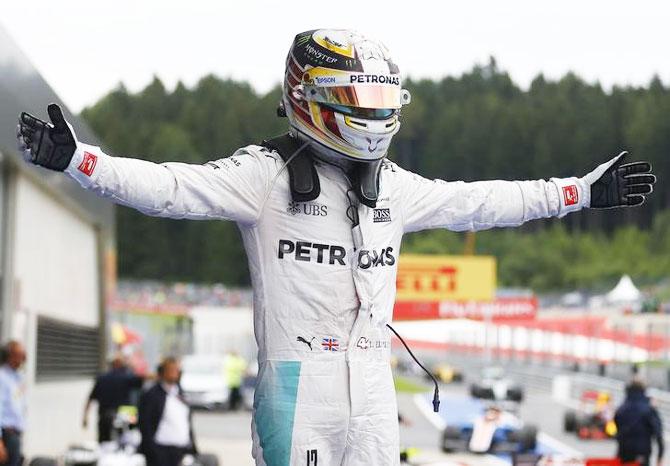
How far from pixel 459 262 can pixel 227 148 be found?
8088cm

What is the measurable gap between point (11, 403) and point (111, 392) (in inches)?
201

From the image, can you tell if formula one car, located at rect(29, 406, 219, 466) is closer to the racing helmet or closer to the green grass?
the racing helmet

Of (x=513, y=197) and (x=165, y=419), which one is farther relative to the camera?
(x=165, y=419)

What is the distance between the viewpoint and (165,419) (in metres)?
13.4

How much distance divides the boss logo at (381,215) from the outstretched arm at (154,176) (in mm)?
394

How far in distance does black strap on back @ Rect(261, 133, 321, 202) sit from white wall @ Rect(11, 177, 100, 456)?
1374 centimetres

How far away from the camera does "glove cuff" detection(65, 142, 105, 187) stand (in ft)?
14.9

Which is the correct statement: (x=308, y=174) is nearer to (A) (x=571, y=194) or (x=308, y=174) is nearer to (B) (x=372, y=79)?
(B) (x=372, y=79)

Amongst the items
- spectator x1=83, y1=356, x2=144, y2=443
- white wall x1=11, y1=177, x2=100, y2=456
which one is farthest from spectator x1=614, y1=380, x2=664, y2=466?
white wall x1=11, y1=177, x2=100, y2=456

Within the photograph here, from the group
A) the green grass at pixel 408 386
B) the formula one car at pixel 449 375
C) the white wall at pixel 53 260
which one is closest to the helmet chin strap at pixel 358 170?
the white wall at pixel 53 260

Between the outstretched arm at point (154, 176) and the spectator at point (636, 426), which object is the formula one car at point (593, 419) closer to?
the spectator at point (636, 426)

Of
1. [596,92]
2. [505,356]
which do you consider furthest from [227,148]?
[505,356]

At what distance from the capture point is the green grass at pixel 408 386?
175 feet

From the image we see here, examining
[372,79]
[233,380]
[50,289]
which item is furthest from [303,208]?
[233,380]
